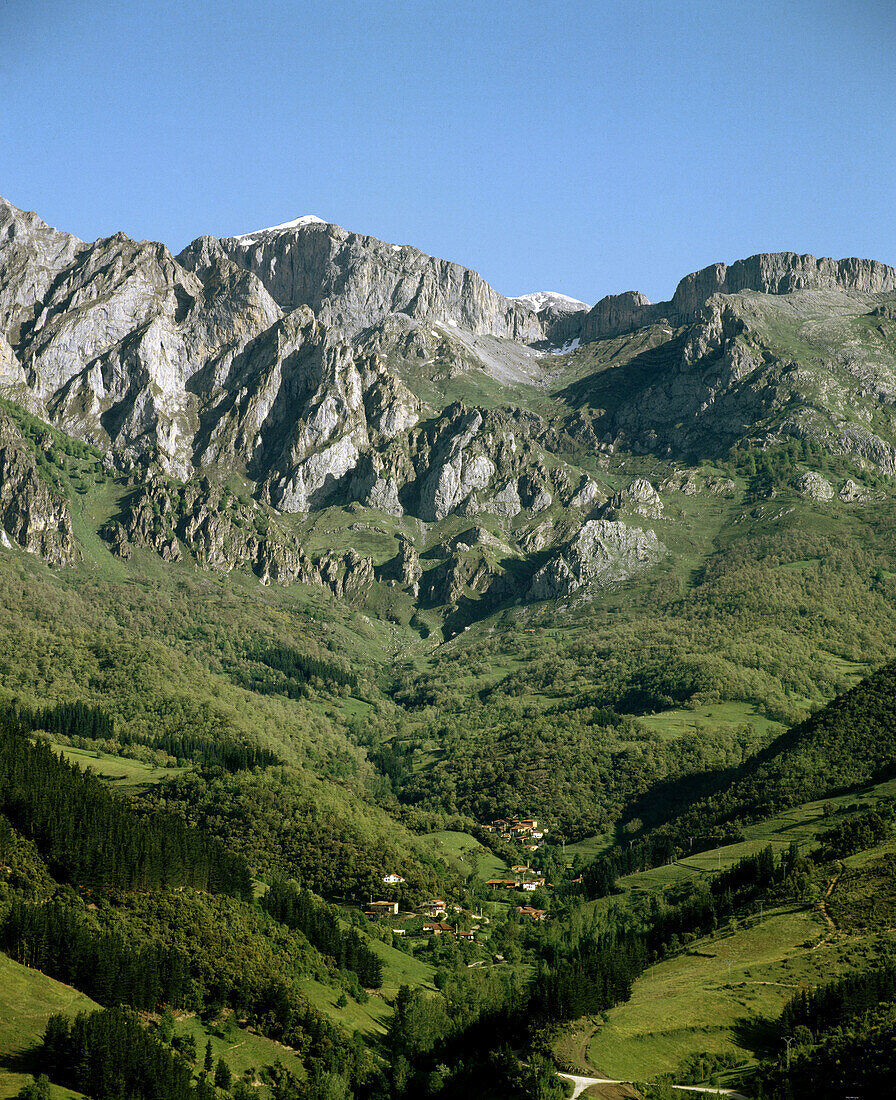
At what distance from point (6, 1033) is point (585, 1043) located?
194ft

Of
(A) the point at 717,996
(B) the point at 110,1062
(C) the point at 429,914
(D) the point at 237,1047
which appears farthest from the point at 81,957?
(C) the point at 429,914

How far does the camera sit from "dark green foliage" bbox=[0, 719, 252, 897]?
134 meters

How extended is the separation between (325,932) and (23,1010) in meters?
64.9

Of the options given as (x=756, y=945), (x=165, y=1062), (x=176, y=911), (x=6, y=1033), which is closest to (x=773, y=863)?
(x=756, y=945)

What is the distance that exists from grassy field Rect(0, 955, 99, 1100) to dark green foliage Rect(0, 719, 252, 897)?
82.7 feet

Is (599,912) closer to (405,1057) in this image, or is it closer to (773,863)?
(773,863)

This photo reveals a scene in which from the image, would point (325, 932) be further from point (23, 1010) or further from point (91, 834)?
point (23, 1010)

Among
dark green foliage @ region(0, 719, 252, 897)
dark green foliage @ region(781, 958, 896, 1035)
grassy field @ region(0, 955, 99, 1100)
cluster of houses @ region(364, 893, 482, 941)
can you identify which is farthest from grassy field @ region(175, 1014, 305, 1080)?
cluster of houses @ region(364, 893, 482, 941)

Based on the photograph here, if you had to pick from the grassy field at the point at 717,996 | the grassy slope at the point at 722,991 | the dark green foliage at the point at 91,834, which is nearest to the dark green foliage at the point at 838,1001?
the grassy field at the point at 717,996

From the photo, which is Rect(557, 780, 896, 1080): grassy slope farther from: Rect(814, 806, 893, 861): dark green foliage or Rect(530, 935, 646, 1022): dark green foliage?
Rect(814, 806, 893, 861): dark green foliage

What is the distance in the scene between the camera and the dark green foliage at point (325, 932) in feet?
509

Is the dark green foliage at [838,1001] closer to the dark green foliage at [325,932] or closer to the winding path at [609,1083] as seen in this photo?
the winding path at [609,1083]

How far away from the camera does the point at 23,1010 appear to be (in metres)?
100

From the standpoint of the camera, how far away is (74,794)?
14638 cm
